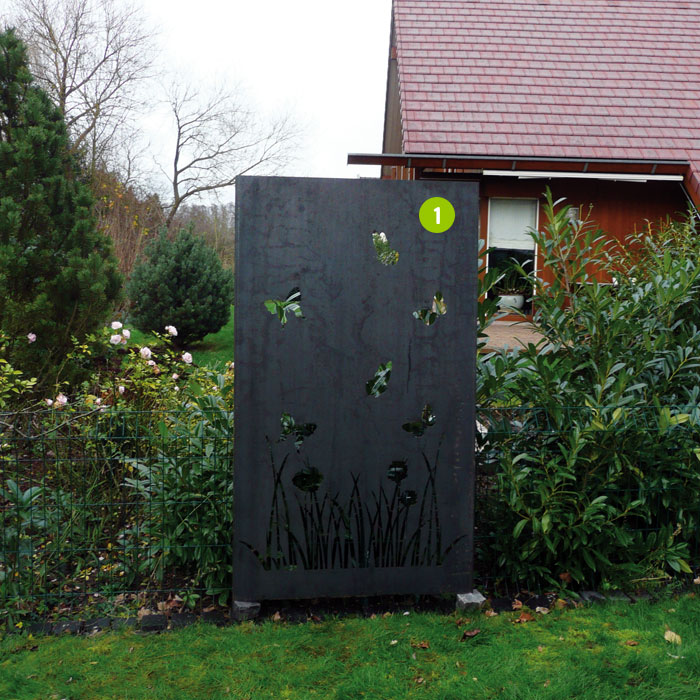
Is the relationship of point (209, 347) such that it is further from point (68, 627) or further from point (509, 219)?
point (68, 627)

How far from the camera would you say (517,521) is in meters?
3.32

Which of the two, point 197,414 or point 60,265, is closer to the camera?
point 197,414

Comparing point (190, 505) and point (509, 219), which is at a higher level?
point (509, 219)

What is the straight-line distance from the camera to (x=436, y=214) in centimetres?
305

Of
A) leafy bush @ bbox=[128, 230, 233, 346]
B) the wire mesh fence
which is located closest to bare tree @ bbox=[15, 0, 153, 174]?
leafy bush @ bbox=[128, 230, 233, 346]

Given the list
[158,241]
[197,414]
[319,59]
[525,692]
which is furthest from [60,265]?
[319,59]

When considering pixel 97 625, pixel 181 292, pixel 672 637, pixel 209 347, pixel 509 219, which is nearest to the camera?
pixel 672 637

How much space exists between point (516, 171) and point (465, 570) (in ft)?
21.7

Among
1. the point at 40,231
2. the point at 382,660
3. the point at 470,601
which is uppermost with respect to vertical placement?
the point at 40,231

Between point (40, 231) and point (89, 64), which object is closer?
point (40, 231)

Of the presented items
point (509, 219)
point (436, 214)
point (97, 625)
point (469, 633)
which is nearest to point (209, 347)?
point (509, 219)

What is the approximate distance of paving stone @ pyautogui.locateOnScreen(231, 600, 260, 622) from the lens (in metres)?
3.04

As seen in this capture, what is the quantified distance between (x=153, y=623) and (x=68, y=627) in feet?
1.16

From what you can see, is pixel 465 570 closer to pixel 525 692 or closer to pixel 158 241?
pixel 525 692
